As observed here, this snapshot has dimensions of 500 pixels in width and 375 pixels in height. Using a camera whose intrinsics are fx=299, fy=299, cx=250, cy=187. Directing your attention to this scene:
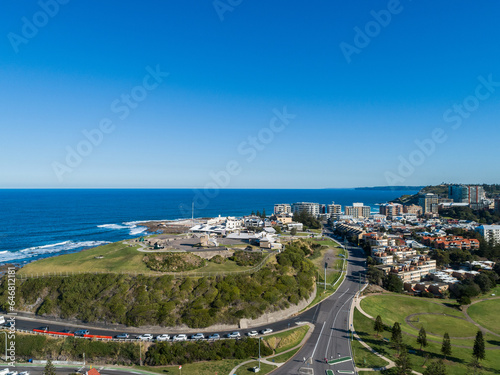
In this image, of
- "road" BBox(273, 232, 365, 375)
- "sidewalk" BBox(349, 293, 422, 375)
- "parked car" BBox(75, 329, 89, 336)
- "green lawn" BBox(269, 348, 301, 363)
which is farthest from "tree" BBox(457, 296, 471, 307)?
"parked car" BBox(75, 329, 89, 336)

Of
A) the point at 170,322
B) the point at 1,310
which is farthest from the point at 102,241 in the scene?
the point at 170,322

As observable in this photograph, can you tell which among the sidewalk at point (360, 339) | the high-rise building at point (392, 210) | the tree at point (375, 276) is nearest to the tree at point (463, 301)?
the tree at point (375, 276)

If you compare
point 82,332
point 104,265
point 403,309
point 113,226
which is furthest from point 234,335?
point 113,226

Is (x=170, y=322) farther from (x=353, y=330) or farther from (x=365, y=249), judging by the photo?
(x=365, y=249)

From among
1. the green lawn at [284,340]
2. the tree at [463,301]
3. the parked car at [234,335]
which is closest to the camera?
the green lawn at [284,340]

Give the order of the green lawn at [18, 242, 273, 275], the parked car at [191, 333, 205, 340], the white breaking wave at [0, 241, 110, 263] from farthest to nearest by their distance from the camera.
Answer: the white breaking wave at [0, 241, 110, 263] < the green lawn at [18, 242, 273, 275] < the parked car at [191, 333, 205, 340]

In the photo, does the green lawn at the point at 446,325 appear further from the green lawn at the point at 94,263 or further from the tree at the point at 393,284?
the green lawn at the point at 94,263

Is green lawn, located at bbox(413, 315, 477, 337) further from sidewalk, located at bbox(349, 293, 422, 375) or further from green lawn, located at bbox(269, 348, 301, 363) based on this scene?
green lawn, located at bbox(269, 348, 301, 363)
